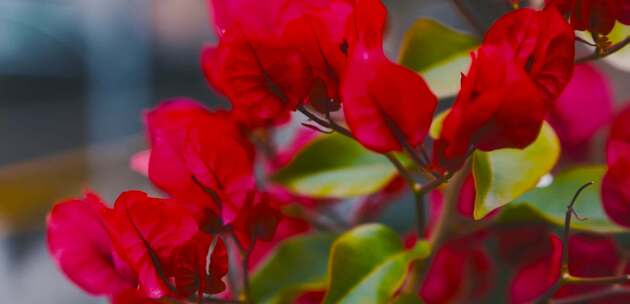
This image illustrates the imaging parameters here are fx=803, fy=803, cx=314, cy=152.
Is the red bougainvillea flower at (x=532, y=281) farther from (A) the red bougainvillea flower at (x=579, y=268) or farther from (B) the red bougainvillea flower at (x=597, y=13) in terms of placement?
(B) the red bougainvillea flower at (x=597, y=13)

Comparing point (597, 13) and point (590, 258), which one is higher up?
point (597, 13)

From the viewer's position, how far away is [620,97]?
58.9 inches

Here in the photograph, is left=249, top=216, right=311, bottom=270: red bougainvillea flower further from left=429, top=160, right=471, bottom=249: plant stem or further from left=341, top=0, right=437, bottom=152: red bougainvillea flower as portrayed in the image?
left=341, top=0, right=437, bottom=152: red bougainvillea flower

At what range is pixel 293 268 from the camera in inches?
18.1

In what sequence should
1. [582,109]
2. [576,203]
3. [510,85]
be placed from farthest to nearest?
[582,109]
[576,203]
[510,85]

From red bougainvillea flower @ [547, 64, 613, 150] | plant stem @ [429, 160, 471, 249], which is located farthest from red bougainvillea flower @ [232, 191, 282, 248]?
red bougainvillea flower @ [547, 64, 613, 150]

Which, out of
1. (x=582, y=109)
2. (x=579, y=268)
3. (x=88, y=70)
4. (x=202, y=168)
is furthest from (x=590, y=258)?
(x=88, y=70)

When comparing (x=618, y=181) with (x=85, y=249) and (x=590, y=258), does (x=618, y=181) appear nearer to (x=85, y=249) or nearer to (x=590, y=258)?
(x=590, y=258)

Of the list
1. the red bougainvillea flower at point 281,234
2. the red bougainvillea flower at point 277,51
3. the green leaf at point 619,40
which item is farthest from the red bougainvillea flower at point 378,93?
the red bougainvillea flower at point 281,234

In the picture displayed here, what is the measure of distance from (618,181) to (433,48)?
13 cm

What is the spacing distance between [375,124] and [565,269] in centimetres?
11

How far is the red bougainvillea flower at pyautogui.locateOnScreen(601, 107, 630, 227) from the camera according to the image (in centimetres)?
33

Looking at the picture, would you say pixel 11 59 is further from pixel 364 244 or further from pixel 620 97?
pixel 364 244

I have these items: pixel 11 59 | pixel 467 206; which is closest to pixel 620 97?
pixel 467 206
